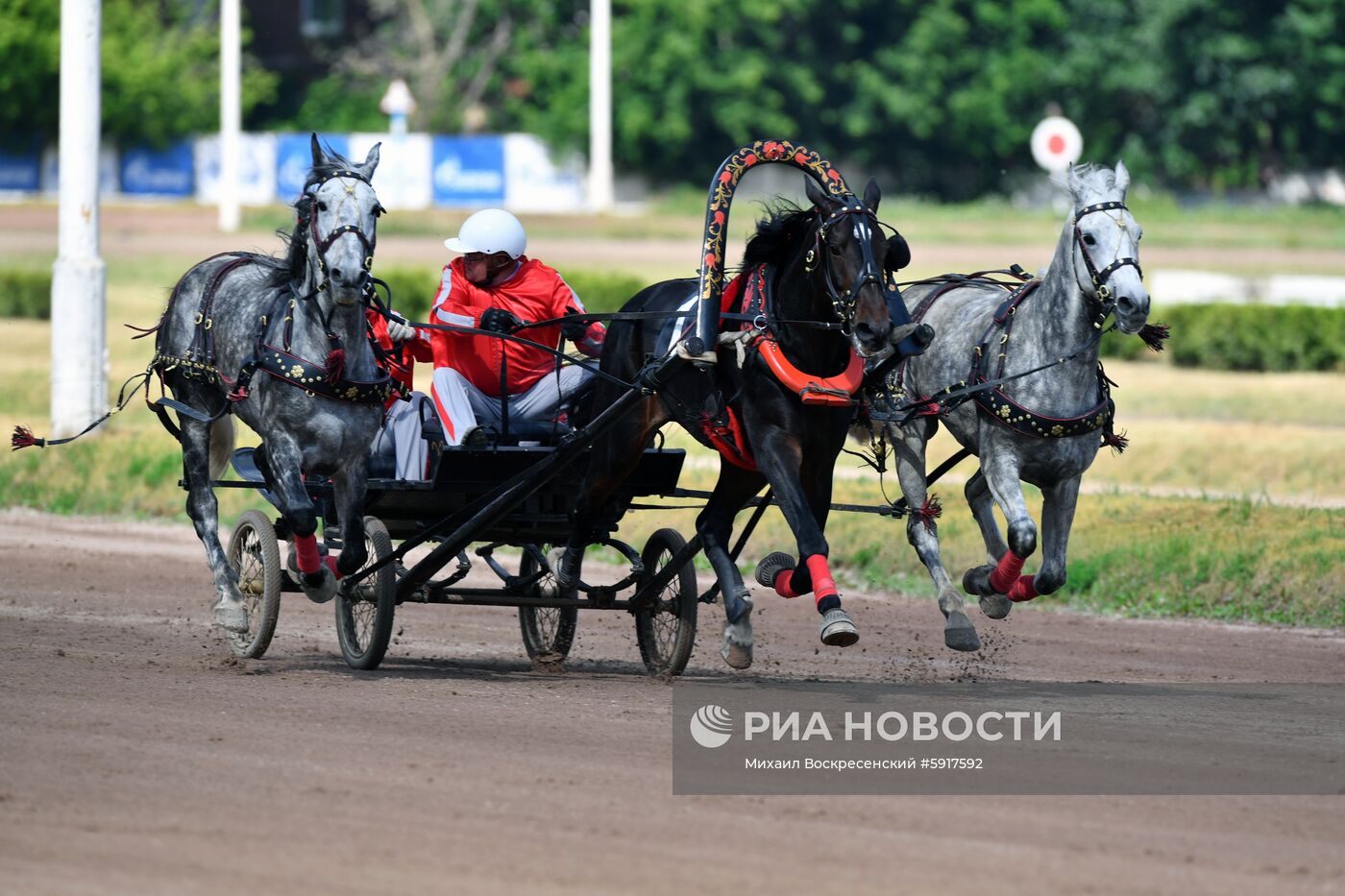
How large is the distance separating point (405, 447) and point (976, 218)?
35.5 metres

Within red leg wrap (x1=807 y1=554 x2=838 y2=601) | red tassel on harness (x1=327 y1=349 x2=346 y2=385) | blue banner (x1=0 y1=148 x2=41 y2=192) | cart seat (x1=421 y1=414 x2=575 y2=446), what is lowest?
red leg wrap (x1=807 y1=554 x2=838 y2=601)

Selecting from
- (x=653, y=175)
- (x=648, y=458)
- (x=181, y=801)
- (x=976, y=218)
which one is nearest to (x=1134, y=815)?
(x=181, y=801)

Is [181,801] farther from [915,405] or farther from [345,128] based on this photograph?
[345,128]

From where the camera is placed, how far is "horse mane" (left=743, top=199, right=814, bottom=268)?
8.13m

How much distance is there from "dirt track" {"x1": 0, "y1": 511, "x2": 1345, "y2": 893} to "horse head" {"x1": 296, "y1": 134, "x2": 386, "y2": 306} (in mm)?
1621

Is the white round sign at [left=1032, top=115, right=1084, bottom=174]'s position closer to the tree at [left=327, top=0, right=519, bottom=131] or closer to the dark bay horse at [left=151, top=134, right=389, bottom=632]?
the dark bay horse at [left=151, top=134, right=389, bottom=632]

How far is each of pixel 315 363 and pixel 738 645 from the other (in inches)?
81.0

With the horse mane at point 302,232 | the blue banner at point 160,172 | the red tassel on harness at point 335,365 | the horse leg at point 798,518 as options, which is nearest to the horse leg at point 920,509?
the horse leg at point 798,518

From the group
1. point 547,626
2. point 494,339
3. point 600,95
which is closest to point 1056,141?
point 600,95

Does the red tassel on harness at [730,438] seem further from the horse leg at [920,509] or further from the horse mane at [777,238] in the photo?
the horse leg at [920,509]

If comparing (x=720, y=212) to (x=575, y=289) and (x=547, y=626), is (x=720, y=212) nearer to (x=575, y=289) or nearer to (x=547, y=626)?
(x=547, y=626)

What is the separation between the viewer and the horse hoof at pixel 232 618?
29.1 ft

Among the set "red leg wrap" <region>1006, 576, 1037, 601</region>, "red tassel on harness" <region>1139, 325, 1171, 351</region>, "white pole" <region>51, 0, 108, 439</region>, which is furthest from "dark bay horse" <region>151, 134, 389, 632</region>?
"white pole" <region>51, 0, 108, 439</region>

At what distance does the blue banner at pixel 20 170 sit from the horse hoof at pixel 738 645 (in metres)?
42.6
